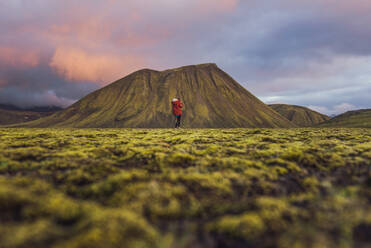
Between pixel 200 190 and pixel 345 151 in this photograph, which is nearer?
pixel 200 190

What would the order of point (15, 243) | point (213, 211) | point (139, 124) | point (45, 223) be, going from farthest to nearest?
point (139, 124), point (213, 211), point (45, 223), point (15, 243)

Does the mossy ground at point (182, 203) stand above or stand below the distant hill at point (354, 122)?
below

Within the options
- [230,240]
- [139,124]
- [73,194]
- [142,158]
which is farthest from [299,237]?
[139,124]

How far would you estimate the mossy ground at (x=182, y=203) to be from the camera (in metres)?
4.12

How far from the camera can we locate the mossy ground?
4121 mm

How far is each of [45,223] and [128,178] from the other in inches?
120

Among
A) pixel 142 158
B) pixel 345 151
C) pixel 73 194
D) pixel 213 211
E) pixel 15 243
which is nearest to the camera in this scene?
pixel 15 243

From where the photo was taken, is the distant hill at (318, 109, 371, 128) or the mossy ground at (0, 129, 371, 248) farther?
the distant hill at (318, 109, 371, 128)

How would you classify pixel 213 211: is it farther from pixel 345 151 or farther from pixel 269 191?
pixel 345 151

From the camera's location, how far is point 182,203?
5.67 meters

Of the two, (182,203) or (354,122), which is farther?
(354,122)

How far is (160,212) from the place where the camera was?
5.09 meters

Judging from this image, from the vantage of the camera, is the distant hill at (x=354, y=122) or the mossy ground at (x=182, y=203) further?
the distant hill at (x=354, y=122)

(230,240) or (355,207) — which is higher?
(355,207)
